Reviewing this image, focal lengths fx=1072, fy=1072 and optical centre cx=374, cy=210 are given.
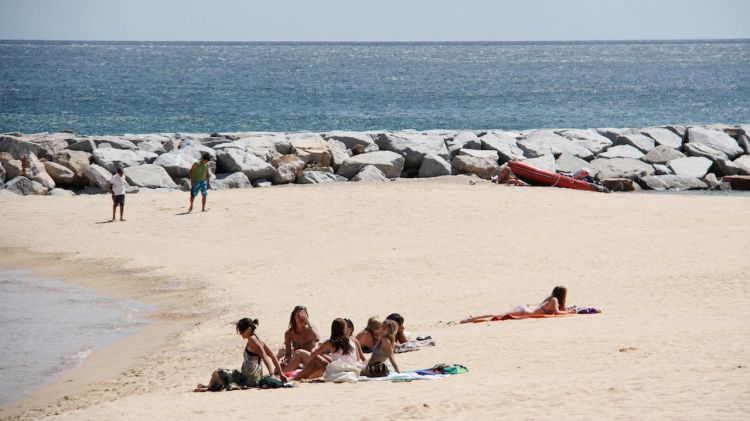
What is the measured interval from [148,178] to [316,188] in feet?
14.5

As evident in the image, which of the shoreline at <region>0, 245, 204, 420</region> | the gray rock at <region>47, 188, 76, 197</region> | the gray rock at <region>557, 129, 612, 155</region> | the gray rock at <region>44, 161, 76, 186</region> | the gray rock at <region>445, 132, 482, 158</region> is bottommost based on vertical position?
the shoreline at <region>0, 245, 204, 420</region>

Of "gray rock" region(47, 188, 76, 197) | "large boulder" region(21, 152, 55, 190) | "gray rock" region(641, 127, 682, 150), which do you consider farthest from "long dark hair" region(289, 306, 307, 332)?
"gray rock" region(641, 127, 682, 150)

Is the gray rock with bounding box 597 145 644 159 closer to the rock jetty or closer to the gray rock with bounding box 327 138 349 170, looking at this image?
the rock jetty

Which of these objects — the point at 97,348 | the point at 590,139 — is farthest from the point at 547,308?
the point at 590,139

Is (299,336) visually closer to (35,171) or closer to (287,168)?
(35,171)

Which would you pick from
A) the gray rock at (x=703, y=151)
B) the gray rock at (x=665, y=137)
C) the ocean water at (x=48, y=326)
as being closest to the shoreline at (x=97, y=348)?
the ocean water at (x=48, y=326)

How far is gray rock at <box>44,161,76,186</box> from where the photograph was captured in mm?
27516

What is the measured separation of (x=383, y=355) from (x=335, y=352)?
61cm

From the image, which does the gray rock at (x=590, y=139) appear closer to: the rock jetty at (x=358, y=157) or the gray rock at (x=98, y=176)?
the rock jetty at (x=358, y=157)

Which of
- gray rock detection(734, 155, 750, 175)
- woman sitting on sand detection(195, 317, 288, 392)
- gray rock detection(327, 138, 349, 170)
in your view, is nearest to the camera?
woman sitting on sand detection(195, 317, 288, 392)

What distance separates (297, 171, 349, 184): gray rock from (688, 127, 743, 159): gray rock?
43.8ft

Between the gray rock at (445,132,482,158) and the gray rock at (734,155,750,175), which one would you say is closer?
the gray rock at (734,155,750,175)

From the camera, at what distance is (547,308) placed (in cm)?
1487

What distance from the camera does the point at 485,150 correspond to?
32.8 meters
